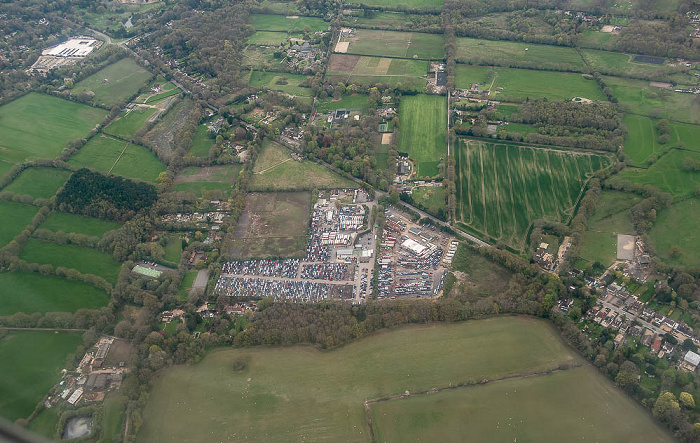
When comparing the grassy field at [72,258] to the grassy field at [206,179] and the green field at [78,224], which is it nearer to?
the green field at [78,224]

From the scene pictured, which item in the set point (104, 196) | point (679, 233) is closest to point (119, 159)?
point (104, 196)

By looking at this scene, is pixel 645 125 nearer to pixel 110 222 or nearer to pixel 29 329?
pixel 110 222

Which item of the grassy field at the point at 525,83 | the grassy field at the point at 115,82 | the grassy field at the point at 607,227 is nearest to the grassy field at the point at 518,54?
the grassy field at the point at 525,83

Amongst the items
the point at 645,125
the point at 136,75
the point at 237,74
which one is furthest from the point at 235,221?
the point at 645,125

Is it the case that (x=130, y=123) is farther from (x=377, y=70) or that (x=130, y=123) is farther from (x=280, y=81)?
(x=377, y=70)

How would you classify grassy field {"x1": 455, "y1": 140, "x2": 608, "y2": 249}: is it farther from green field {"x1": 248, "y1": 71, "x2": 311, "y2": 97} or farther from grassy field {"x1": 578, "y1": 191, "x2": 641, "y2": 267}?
green field {"x1": 248, "y1": 71, "x2": 311, "y2": 97}

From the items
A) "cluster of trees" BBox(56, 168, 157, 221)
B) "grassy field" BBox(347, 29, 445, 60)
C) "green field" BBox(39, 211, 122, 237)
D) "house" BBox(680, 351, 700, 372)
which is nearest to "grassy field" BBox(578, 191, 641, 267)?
"house" BBox(680, 351, 700, 372)
